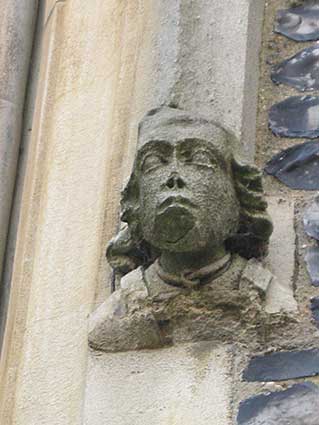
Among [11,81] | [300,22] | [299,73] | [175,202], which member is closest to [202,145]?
[175,202]

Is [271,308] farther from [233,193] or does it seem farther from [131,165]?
[131,165]

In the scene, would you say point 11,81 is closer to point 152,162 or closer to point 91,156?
point 91,156

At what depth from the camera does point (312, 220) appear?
3385 mm

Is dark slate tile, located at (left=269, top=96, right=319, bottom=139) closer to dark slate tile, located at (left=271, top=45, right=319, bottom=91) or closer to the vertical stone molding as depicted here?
dark slate tile, located at (left=271, top=45, right=319, bottom=91)

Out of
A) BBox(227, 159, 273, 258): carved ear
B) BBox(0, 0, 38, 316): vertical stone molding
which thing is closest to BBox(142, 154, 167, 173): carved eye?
BBox(227, 159, 273, 258): carved ear

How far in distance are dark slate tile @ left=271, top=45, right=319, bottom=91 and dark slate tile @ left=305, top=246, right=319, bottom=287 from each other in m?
0.38

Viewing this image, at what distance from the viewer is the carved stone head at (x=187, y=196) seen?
3.15 m

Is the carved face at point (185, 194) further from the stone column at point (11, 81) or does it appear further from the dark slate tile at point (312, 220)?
the stone column at point (11, 81)

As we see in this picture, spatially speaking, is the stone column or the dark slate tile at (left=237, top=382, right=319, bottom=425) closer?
the dark slate tile at (left=237, top=382, right=319, bottom=425)

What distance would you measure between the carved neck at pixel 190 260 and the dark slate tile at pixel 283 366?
0.16m

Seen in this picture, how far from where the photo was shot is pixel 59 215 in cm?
353

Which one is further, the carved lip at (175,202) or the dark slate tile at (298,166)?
the dark slate tile at (298,166)

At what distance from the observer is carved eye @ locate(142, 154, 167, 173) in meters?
3.20

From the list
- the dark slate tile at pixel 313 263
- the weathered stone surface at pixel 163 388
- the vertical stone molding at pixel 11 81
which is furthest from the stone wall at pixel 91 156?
the dark slate tile at pixel 313 263
